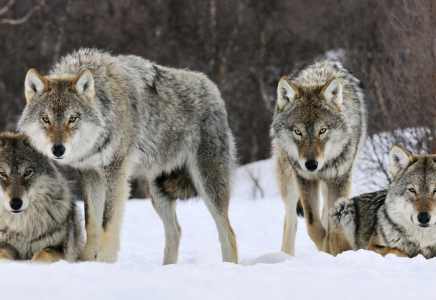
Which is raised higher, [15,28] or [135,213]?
[15,28]

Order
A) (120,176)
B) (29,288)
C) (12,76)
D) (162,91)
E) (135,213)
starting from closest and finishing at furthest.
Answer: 1. (29,288)
2. (120,176)
3. (162,91)
4. (135,213)
5. (12,76)

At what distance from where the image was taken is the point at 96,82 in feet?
18.0

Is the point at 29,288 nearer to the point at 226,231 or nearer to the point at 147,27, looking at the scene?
the point at 226,231

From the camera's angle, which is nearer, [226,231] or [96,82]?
[96,82]

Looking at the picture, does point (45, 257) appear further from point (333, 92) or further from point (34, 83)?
point (333, 92)

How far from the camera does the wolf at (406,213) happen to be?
4988 mm

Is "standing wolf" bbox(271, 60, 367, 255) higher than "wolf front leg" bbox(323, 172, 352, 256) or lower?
higher

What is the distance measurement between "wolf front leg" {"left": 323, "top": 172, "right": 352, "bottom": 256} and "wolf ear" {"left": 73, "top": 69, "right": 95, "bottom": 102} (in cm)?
244

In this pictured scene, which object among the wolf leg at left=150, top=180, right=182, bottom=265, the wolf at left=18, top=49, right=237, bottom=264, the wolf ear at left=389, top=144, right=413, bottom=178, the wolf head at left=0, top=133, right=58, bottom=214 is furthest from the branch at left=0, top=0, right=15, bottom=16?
the wolf ear at left=389, top=144, right=413, bottom=178

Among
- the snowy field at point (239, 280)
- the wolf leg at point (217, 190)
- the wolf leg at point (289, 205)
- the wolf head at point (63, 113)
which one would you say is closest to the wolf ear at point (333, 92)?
the wolf leg at point (289, 205)

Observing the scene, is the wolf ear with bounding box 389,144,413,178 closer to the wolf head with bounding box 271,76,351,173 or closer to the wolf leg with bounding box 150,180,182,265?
the wolf head with bounding box 271,76,351,173

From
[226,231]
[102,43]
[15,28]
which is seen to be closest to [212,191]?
[226,231]

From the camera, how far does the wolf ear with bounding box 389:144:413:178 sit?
17.6 ft

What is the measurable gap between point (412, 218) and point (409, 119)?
5.03 metres
